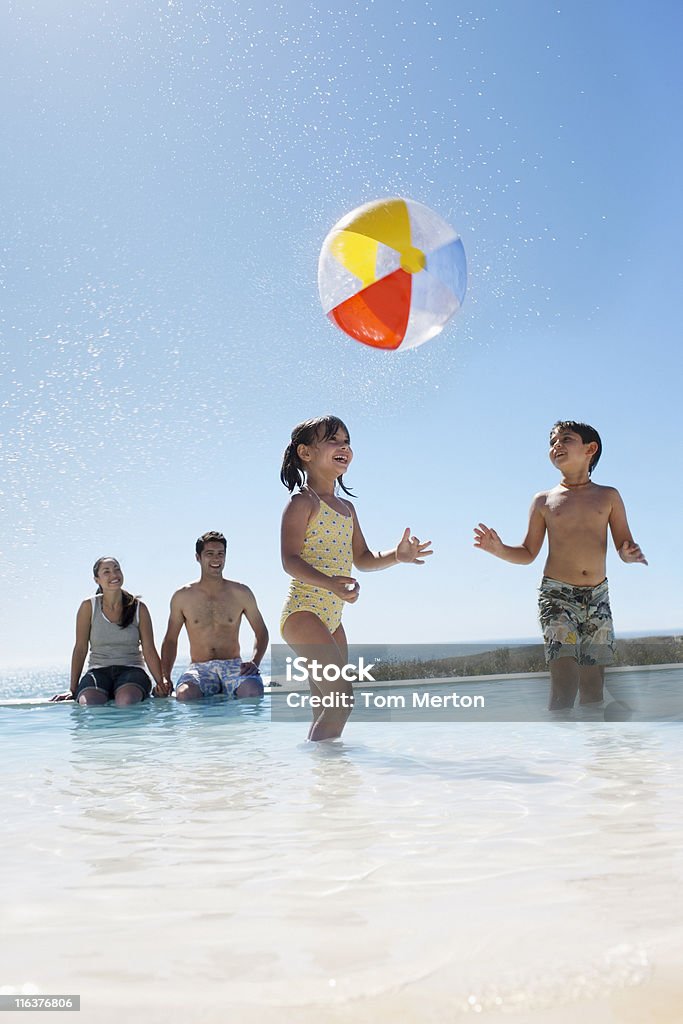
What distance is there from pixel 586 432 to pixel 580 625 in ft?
3.79

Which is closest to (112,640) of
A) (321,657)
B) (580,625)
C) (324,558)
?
(324,558)

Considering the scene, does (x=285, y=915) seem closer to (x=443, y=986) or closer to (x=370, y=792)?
(x=443, y=986)

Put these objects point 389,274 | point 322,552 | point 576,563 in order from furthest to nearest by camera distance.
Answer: point 389,274 → point 576,563 → point 322,552

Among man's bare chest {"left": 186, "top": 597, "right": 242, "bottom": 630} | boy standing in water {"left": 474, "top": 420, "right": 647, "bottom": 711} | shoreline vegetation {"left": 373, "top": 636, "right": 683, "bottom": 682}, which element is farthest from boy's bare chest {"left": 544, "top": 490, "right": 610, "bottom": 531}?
shoreline vegetation {"left": 373, "top": 636, "right": 683, "bottom": 682}

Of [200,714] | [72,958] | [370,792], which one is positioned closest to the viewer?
[72,958]

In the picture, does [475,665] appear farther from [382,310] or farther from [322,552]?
[322,552]

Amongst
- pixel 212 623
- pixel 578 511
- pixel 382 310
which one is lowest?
pixel 212 623

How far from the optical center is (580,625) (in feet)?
15.7

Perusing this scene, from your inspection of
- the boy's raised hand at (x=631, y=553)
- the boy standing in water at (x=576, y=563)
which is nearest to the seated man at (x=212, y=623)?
the boy standing in water at (x=576, y=563)

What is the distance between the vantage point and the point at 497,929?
1348 mm

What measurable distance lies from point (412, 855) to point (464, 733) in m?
2.63

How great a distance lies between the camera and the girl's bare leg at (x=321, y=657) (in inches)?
152

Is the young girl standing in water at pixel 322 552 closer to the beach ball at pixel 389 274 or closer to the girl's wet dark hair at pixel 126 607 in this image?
the beach ball at pixel 389 274

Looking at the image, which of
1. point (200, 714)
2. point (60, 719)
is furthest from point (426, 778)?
point (60, 719)
